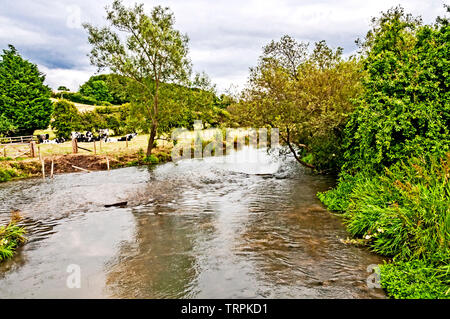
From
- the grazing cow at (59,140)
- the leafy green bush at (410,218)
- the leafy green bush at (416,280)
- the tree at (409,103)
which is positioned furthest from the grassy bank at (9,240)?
the grazing cow at (59,140)

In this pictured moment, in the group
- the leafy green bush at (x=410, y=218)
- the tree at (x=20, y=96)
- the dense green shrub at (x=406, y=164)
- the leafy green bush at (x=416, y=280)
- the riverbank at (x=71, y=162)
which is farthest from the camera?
the tree at (x=20, y=96)

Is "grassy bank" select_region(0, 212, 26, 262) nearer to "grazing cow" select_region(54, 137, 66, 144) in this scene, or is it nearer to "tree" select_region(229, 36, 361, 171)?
"tree" select_region(229, 36, 361, 171)

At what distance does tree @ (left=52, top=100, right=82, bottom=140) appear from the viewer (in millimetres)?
32062

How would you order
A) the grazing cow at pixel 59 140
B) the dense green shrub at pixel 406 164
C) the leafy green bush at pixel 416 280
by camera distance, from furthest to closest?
1. the grazing cow at pixel 59 140
2. the dense green shrub at pixel 406 164
3. the leafy green bush at pixel 416 280

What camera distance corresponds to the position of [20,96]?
3462cm

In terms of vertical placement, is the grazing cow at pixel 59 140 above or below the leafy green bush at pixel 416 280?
above

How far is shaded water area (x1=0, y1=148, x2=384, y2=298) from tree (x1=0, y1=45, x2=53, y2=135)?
65.3 ft

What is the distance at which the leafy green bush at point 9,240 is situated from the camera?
8.79 m

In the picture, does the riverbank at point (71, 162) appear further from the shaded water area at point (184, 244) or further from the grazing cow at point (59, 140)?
the grazing cow at point (59, 140)

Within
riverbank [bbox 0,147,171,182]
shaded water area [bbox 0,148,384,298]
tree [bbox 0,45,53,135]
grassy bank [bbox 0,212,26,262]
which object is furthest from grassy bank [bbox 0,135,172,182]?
grassy bank [bbox 0,212,26,262]

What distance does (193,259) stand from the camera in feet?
27.3

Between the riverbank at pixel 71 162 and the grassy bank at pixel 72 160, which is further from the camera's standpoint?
the grassy bank at pixel 72 160

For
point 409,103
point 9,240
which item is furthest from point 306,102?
point 9,240

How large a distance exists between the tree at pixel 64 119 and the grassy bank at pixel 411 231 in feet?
104
